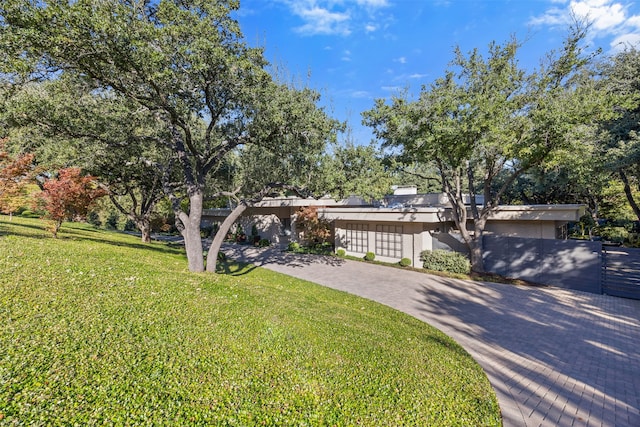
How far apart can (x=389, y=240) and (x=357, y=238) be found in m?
2.20

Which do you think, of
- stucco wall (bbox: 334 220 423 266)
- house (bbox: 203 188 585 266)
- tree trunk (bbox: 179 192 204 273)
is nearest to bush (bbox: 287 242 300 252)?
house (bbox: 203 188 585 266)

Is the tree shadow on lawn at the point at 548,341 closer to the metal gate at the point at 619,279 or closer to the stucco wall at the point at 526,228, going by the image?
the metal gate at the point at 619,279

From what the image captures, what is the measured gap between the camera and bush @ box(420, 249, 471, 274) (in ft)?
40.6

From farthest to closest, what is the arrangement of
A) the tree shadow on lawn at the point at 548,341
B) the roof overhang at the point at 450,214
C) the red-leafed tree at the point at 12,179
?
1. the roof overhang at the point at 450,214
2. the red-leafed tree at the point at 12,179
3. the tree shadow on lawn at the point at 548,341

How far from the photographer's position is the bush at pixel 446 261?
1238 centimetres

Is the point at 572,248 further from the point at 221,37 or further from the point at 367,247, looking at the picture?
the point at 221,37

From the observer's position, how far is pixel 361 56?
559 inches

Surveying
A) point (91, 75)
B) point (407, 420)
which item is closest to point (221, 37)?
point (91, 75)

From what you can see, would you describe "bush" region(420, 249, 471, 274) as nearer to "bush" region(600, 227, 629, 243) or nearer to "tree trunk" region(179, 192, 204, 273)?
"tree trunk" region(179, 192, 204, 273)

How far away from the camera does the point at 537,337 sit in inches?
252

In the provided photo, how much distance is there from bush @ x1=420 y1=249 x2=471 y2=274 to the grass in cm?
710

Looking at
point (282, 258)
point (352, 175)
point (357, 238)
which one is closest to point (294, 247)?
point (282, 258)

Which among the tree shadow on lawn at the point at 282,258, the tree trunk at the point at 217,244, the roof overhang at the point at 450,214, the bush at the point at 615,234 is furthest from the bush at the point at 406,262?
the bush at the point at 615,234

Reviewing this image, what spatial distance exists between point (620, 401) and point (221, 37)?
1104 centimetres
